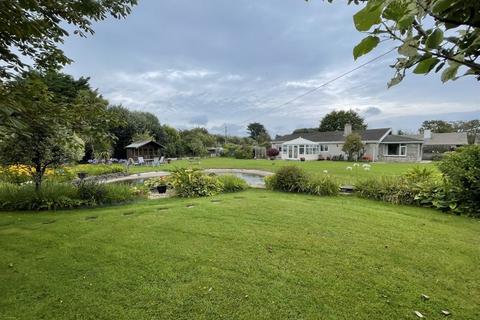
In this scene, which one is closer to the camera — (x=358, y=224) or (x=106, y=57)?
(x=358, y=224)

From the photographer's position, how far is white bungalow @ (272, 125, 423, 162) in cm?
2925

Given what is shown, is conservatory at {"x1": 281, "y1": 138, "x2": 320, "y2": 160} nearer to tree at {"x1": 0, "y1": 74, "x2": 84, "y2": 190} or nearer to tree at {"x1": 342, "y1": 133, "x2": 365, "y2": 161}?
tree at {"x1": 342, "y1": 133, "x2": 365, "y2": 161}

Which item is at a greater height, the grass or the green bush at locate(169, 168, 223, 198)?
the green bush at locate(169, 168, 223, 198)

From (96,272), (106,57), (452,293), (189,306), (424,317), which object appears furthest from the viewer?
(106,57)

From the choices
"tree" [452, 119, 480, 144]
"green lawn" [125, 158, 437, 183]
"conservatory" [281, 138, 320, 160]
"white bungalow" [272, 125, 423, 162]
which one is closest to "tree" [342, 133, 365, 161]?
"white bungalow" [272, 125, 423, 162]

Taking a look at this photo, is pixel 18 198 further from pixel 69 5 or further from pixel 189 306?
pixel 189 306

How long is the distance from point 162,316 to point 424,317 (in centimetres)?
265

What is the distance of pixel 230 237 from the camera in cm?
462

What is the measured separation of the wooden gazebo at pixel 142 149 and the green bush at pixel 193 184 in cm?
2085

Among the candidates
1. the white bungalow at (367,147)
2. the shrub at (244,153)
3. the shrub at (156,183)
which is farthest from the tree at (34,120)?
the shrub at (244,153)

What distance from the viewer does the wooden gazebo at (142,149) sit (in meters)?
29.4

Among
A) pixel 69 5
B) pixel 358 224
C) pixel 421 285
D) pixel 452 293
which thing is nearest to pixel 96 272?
pixel 69 5

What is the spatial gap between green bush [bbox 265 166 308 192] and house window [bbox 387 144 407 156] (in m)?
25.4

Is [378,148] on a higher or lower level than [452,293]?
higher
